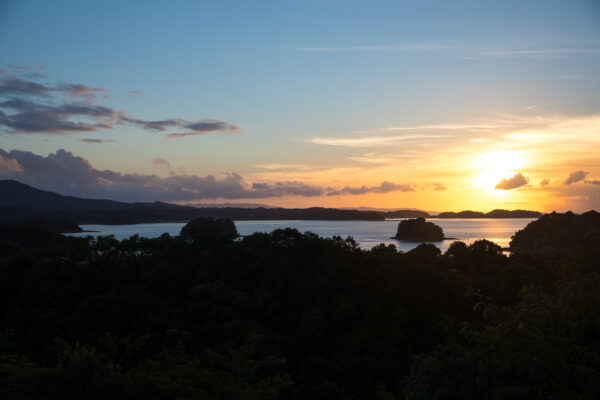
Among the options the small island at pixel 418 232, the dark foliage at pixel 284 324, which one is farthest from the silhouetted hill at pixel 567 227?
the small island at pixel 418 232

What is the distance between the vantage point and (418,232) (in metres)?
110

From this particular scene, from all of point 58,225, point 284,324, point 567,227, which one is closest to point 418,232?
point 567,227

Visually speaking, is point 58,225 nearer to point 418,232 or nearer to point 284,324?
point 418,232

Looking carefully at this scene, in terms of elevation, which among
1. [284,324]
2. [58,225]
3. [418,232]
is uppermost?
[58,225]

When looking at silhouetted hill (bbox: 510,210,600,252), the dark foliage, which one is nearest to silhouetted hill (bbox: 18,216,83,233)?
the dark foliage

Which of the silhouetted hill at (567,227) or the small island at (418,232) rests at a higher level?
the silhouetted hill at (567,227)

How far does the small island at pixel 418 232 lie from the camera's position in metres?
109

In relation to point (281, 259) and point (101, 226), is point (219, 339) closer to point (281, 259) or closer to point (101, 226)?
point (281, 259)

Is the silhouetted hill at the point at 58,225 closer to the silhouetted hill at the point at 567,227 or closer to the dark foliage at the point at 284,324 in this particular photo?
the dark foliage at the point at 284,324

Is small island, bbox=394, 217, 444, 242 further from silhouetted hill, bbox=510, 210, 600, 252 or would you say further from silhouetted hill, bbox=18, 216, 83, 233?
silhouetted hill, bbox=18, 216, 83, 233

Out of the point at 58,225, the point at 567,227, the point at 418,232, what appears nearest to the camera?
the point at 567,227

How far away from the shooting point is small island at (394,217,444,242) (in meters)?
109

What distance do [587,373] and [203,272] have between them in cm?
1858

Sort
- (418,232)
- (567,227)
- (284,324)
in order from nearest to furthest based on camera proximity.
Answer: (284,324), (567,227), (418,232)
